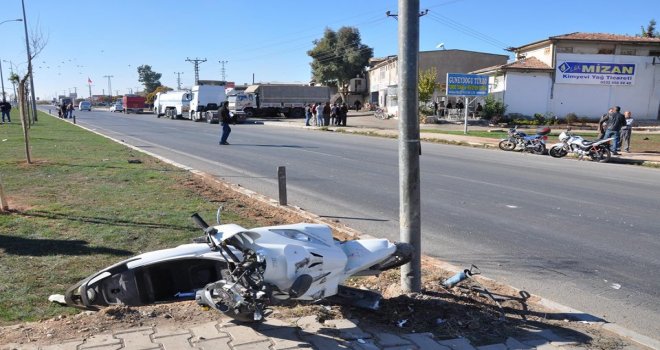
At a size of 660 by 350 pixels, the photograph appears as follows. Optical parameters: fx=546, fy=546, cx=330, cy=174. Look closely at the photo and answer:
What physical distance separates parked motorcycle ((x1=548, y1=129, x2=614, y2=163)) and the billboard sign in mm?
11818

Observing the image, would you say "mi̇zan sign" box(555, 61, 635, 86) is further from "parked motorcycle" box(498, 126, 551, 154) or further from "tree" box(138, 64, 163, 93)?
"tree" box(138, 64, 163, 93)

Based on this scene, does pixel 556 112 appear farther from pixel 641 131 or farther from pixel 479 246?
pixel 479 246

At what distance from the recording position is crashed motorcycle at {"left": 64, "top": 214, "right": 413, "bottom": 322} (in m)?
3.45

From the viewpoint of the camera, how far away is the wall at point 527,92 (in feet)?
121

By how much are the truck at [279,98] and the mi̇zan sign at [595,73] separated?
20957 mm

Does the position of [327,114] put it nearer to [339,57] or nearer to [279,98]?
[279,98]

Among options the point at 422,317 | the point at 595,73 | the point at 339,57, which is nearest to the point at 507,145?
the point at 422,317

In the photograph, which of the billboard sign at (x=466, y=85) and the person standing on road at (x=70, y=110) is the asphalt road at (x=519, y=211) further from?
the person standing on road at (x=70, y=110)

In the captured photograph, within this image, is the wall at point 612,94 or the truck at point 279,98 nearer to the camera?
the wall at point 612,94

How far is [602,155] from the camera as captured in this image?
18016mm

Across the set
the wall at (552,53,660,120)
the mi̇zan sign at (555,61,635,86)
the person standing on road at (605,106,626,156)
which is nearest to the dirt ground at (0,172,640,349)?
the person standing on road at (605,106,626,156)

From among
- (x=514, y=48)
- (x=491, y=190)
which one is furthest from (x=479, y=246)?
(x=514, y=48)

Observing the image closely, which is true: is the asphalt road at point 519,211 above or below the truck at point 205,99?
below

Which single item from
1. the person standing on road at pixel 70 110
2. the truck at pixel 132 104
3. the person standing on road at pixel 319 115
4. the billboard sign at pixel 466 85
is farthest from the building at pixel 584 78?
the truck at pixel 132 104
